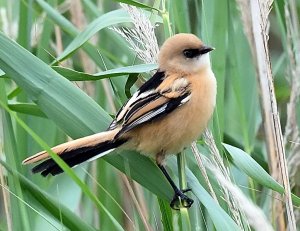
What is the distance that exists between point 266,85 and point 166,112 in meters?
0.31

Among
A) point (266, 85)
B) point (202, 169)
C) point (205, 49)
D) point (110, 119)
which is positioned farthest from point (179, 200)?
point (205, 49)

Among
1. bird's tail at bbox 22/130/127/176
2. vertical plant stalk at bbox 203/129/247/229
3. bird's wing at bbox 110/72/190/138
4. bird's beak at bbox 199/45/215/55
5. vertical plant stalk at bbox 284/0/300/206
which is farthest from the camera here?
vertical plant stalk at bbox 284/0/300/206

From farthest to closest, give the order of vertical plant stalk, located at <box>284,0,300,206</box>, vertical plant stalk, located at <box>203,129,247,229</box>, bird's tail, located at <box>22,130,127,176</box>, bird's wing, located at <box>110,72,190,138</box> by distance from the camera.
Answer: vertical plant stalk, located at <box>284,0,300,206</box> < bird's wing, located at <box>110,72,190,138</box> < bird's tail, located at <box>22,130,127,176</box> < vertical plant stalk, located at <box>203,129,247,229</box>

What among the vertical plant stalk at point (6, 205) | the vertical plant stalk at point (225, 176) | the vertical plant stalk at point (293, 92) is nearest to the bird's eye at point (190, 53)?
the vertical plant stalk at point (293, 92)

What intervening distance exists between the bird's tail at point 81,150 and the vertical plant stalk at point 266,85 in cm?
42

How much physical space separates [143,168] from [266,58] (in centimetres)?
42

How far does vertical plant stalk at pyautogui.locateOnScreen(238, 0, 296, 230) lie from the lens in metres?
1.76

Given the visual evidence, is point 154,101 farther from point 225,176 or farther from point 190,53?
point 225,176

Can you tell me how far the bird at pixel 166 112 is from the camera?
1802 mm

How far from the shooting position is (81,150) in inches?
69.9

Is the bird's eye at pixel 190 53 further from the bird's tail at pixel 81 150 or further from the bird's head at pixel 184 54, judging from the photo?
the bird's tail at pixel 81 150

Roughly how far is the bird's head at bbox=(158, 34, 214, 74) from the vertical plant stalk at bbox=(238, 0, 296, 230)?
146 millimetres

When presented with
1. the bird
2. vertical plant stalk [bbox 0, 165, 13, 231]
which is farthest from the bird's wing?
vertical plant stalk [bbox 0, 165, 13, 231]

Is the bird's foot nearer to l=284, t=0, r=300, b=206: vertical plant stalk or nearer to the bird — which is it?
the bird
